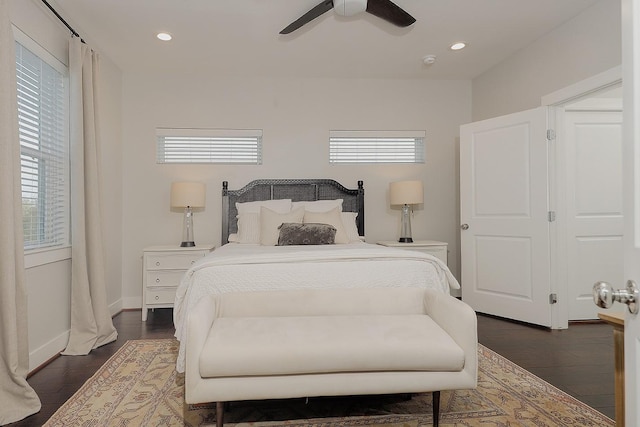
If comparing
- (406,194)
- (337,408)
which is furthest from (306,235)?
(337,408)

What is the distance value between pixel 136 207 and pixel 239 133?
1.42 metres

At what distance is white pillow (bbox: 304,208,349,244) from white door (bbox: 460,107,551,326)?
4.40ft

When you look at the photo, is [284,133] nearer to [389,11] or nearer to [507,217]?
[389,11]

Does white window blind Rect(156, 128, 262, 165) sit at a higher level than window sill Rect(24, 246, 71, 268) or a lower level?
higher

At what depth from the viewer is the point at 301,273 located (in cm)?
239

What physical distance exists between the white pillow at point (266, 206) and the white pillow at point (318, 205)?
0.08 metres

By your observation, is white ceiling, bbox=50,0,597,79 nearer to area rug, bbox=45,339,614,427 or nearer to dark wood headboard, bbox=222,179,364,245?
dark wood headboard, bbox=222,179,364,245

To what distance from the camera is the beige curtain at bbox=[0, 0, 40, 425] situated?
80.0 inches

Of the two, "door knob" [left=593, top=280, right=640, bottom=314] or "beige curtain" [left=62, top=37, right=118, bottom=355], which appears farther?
"beige curtain" [left=62, top=37, right=118, bottom=355]

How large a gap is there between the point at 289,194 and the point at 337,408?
2775 millimetres

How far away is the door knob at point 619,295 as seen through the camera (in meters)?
0.78

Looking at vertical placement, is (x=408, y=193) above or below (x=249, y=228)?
above

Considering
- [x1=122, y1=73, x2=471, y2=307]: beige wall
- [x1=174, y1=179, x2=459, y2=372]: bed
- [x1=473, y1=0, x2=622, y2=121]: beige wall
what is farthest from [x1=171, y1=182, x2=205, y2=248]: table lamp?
[x1=473, y1=0, x2=622, y2=121]: beige wall

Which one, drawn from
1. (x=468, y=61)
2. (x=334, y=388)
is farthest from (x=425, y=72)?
(x=334, y=388)
